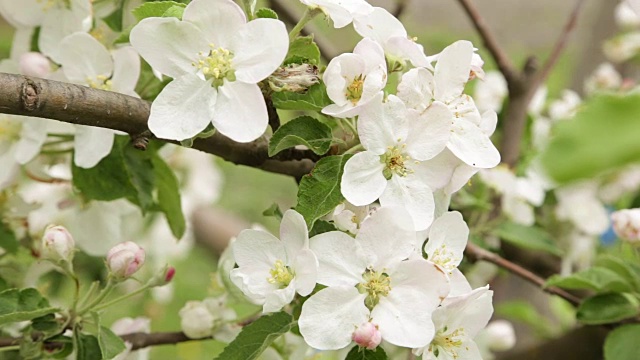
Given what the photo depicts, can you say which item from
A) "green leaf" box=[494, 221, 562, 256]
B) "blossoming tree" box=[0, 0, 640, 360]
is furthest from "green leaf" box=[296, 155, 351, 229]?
"green leaf" box=[494, 221, 562, 256]

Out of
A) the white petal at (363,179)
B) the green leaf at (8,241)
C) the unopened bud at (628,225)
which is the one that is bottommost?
the green leaf at (8,241)

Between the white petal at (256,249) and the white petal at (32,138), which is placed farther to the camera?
the white petal at (32,138)

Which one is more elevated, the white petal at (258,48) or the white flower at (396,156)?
the white petal at (258,48)

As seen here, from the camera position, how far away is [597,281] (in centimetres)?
71

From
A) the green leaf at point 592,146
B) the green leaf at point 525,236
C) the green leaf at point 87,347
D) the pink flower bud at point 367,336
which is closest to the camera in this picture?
the green leaf at point 592,146

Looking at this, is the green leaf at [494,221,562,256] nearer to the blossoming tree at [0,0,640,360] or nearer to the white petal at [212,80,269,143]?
the blossoming tree at [0,0,640,360]

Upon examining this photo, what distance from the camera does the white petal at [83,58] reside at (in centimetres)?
64

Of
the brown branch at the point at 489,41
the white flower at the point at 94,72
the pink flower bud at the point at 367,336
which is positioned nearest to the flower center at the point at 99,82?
the white flower at the point at 94,72

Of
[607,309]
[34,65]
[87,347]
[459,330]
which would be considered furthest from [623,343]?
[34,65]

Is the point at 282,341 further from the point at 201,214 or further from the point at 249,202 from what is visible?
the point at 249,202

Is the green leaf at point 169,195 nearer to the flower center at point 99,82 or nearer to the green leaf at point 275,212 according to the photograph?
the flower center at point 99,82

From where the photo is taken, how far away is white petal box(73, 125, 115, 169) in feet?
Result: 2.05

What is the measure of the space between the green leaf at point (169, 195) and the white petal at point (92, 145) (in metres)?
0.10

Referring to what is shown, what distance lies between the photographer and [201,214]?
6.41 feet
